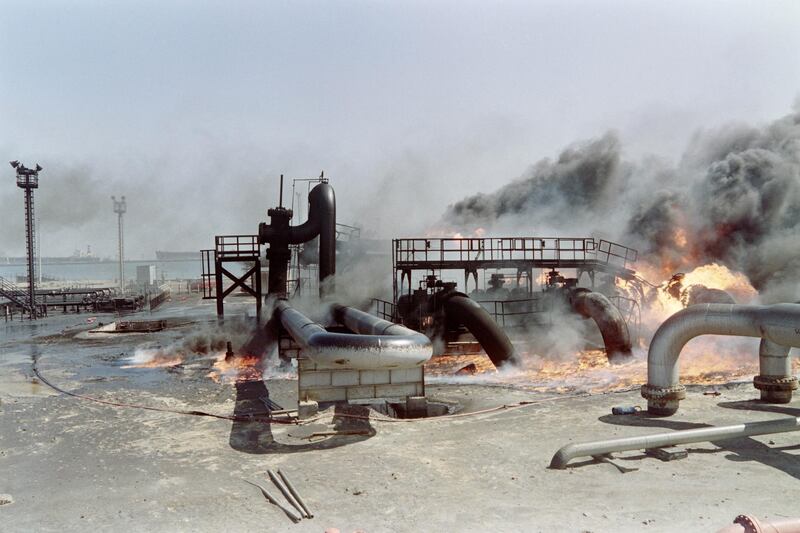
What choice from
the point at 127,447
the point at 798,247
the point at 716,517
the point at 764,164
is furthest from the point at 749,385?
the point at 764,164

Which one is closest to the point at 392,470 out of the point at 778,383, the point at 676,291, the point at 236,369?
the point at 778,383

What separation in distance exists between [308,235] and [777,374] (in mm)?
17643

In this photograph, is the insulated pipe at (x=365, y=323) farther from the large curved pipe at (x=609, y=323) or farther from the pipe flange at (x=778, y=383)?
the large curved pipe at (x=609, y=323)

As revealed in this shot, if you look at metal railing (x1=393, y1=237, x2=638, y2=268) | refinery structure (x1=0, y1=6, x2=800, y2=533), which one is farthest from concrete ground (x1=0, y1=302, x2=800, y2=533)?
metal railing (x1=393, y1=237, x2=638, y2=268)

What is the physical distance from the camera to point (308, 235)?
24344mm

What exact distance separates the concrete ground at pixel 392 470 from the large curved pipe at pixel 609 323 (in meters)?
4.96

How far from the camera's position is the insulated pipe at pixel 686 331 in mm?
10594

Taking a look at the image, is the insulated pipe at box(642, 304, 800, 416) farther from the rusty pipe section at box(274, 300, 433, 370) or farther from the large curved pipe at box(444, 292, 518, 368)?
the large curved pipe at box(444, 292, 518, 368)

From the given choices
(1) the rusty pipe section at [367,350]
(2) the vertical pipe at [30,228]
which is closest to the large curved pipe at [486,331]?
(1) the rusty pipe section at [367,350]

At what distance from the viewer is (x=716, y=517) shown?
23.7 ft

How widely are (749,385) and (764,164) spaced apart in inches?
1019

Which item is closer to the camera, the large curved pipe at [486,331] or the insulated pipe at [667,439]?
the insulated pipe at [667,439]

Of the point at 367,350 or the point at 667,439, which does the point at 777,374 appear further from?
the point at 367,350

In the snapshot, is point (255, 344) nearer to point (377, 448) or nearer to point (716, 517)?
point (377, 448)
